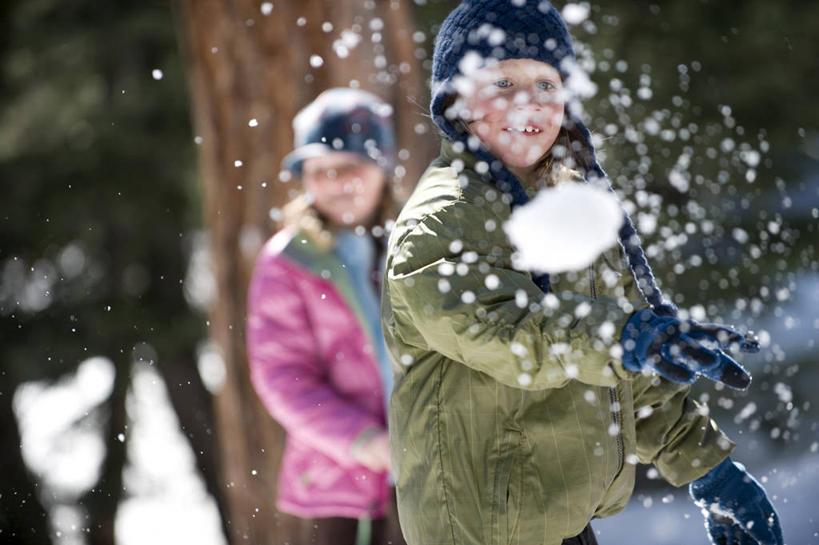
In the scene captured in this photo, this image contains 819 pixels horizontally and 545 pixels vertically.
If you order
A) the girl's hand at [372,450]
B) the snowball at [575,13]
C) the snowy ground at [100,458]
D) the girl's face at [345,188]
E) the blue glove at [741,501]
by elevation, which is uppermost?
the blue glove at [741,501]

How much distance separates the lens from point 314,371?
376 cm

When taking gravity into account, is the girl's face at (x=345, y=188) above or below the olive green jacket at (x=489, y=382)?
below

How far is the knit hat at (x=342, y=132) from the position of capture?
159 inches

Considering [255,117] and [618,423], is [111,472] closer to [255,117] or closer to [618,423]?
[255,117]

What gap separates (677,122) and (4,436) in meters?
6.22

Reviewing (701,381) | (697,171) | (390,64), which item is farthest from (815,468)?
(390,64)

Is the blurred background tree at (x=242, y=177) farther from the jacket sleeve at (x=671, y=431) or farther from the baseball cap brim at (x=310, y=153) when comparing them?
the jacket sleeve at (x=671, y=431)

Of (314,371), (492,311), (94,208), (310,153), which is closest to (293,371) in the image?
(314,371)

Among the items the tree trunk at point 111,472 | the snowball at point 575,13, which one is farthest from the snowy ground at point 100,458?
the snowball at point 575,13

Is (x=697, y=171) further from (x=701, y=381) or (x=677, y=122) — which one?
(x=701, y=381)

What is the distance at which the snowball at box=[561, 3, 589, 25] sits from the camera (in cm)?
658

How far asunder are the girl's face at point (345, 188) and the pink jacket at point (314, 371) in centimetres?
23

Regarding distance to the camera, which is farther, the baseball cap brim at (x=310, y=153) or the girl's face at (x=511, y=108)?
the baseball cap brim at (x=310, y=153)

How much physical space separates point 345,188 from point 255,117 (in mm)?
2128
